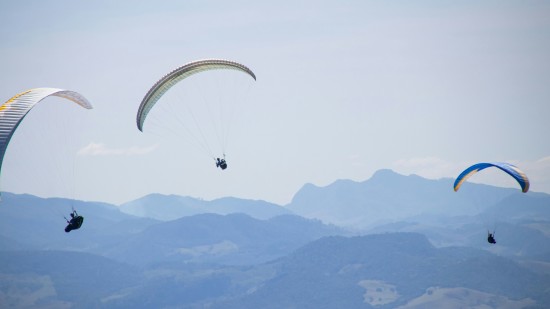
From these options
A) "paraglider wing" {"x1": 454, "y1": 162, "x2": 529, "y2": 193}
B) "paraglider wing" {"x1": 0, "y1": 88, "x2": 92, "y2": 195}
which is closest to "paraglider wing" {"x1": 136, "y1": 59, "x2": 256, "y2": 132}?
"paraglider wing" {"x1": 0, "y1": 88, "x2": 92, "y2": 195}

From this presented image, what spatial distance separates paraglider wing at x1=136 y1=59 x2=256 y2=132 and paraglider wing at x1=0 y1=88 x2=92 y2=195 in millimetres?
6637

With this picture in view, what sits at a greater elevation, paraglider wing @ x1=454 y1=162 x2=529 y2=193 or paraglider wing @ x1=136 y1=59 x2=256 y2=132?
paraglider wing @ x1=136 y1=59 x2=256 y2=132

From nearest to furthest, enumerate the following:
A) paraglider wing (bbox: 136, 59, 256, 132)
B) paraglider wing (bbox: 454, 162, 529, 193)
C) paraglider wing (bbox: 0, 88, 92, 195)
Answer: paraglider wing (bbox: 0, 88, 92, 195), paraglider wing (bbox: 136, 59, 256, 132), paraglider wing (bbox: 454, 162, 529, 193)

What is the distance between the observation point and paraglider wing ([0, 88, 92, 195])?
182ft

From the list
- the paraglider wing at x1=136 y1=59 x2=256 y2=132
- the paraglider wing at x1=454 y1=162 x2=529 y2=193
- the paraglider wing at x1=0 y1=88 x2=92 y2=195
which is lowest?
the paraglider wing at x1=454 y1=162 x2=529 y2=193

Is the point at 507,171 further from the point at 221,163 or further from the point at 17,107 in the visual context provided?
the point at 17,107

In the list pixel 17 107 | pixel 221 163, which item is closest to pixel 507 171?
pixel 221 163

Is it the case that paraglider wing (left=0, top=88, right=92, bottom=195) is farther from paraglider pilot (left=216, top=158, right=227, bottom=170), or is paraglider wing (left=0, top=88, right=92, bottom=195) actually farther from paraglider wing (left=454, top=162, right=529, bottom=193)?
paraglider wing (left=454, top=162, right=529, bottom=193)

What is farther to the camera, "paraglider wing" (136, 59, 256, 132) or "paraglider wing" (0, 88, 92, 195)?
"paraglider wing" (136, 59, 256, 132)

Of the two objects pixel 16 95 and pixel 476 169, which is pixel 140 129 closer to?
pixel 16 95

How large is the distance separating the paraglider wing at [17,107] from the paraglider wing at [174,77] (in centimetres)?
664

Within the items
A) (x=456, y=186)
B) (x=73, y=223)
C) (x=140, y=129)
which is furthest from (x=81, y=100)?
(x=456, y=186)

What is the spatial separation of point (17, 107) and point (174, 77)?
16.7 metres

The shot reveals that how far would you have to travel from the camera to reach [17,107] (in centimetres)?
6000
